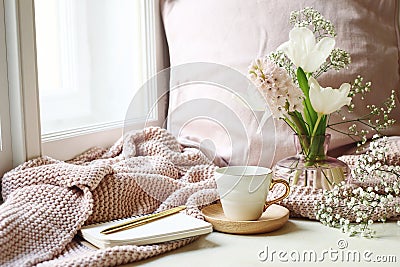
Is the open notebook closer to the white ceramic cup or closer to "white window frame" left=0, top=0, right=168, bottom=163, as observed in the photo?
the white ceramic cup

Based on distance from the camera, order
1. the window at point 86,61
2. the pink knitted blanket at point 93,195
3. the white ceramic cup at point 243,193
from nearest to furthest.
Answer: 1. the pink knitted blanket at point 93,195
2. the white ceramic cup at point 243,193
3. the window at point 86,61

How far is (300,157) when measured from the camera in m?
1.29

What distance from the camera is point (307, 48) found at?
1.22m

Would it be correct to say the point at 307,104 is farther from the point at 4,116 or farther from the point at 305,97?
the point at 4,116

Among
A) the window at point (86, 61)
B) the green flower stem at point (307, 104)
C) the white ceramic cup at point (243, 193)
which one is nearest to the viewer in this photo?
the white ceramic cup at point (243, 193)

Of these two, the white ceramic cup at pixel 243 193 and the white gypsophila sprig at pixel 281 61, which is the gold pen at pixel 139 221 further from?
the white gypsophila sprig at pixel 281 61

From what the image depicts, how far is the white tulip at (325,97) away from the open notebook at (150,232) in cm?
32

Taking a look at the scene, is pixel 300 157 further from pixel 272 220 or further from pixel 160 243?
pixel 160 243

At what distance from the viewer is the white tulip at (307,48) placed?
1220 millimetres

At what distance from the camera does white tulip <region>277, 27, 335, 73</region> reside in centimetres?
122

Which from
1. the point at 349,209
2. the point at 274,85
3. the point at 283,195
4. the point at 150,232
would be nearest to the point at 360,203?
the point at 349,209

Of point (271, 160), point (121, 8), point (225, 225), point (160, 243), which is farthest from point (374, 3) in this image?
point (160, 243)

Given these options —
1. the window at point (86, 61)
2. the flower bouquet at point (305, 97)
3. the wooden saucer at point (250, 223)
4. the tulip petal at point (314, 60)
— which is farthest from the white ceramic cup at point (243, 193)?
the window at point (86, 61)

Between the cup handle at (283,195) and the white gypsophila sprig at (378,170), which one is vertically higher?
the white gypsophila sprig at (378,170)
